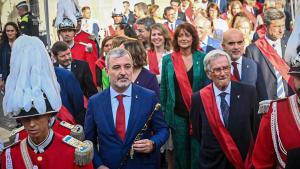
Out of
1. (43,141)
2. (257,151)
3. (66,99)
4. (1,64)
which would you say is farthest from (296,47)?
(1,64)

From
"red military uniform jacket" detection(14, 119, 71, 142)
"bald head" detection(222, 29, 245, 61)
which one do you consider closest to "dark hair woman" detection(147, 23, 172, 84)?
"bald head" detection(222, 29, 245, 61)

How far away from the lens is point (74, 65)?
20.5 ft

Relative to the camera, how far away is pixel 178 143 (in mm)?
5852

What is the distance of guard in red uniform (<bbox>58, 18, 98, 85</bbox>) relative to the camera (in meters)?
7.45

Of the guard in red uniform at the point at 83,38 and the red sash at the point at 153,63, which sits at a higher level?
the guard in red uniform at the point at 83,38

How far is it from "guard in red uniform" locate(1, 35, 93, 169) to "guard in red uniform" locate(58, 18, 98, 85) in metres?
4.20

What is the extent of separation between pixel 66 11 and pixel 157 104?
4161 millimetres

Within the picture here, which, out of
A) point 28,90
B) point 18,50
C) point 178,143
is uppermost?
point 18,50

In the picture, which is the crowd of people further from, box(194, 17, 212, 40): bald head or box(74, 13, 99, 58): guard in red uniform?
box(74, 13, 99, 58): guard in red uniform

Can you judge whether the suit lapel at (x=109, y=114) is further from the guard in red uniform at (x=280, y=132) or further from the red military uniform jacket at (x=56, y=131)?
the guard in red uniform at (x=280, y=132)

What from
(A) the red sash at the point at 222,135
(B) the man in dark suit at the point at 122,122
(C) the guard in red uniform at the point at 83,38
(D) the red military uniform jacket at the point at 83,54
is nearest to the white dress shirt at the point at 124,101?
(B) the man in dark suit at the point at 122,122

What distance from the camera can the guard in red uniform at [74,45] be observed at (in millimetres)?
7445

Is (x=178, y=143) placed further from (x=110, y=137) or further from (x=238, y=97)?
(x=110, y=137)

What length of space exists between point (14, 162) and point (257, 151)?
64.8 inches
